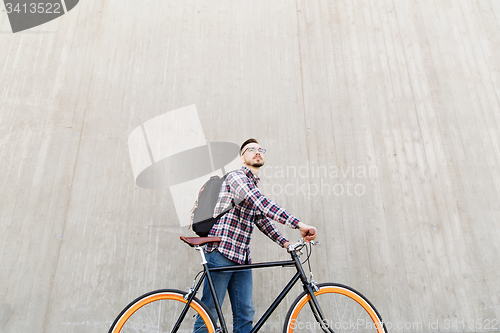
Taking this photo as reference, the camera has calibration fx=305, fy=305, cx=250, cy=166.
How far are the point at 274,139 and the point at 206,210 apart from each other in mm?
1392

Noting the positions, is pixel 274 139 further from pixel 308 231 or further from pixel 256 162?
pixel 308 231

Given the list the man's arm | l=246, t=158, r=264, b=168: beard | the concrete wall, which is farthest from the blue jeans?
the concrete wall

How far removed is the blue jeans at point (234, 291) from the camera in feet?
5.68

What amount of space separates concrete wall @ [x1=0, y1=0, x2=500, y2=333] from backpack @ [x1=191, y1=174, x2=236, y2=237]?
971 mm

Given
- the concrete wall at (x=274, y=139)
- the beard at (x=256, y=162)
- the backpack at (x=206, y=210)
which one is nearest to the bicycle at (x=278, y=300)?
the backpack at (x=206, y=210)

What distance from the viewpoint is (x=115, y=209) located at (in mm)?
2750

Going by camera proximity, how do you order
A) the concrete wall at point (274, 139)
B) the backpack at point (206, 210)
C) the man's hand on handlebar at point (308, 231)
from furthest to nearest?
1. the concrete wall at point (274, 139)
2. the backpack at point (206, 210)
3. the man's hand on handlebar at point (308, 231)

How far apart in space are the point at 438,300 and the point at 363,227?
828 millimetres

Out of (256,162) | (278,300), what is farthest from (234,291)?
(256,162)

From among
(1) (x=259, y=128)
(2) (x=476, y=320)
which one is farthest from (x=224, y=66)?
(2) (x=476, y=320)

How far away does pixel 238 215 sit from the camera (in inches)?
72.0

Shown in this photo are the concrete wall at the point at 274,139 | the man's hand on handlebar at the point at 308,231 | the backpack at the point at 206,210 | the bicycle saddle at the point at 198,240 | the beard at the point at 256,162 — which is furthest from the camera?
the concrete wall at the point at 274,139

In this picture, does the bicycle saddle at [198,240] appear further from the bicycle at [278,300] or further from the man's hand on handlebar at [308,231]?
the man's hand on handlebar at [308,231]

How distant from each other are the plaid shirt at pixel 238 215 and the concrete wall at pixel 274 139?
93cm
